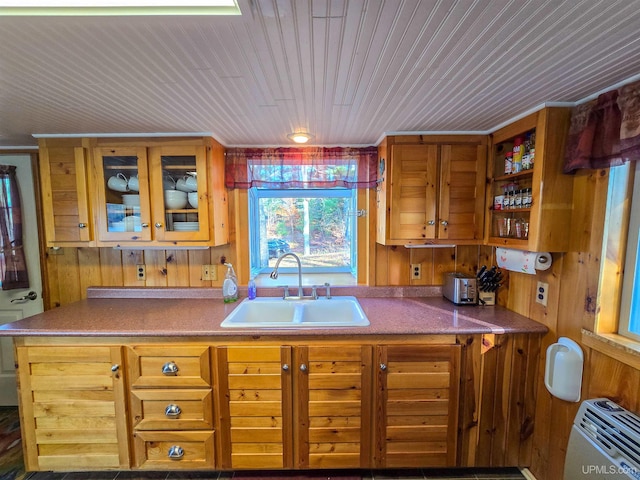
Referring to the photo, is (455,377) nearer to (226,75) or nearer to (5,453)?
(226,75)

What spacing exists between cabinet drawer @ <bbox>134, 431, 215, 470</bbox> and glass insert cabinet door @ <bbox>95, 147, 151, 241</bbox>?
3.95 feet

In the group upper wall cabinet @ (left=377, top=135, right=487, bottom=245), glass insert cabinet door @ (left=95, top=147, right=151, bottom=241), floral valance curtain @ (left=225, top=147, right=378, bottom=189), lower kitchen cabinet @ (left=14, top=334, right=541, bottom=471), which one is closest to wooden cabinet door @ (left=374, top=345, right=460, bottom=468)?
lower kitchen cabinet @ (left=14, top=334, right=541, bottom=471)

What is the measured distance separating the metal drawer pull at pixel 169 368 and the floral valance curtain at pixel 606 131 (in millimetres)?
2297

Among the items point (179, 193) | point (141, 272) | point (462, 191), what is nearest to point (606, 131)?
→ point (462, 191)

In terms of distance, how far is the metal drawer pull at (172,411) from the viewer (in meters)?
1.46

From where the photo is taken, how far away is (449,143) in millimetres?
1756

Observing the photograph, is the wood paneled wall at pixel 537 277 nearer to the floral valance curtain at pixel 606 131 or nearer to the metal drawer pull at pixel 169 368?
the floral valance curtain at pixel 606 131

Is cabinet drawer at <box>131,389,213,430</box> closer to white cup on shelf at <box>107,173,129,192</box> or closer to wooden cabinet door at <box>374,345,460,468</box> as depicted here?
wooden cabinet door at <box>374,345,460,468</box>

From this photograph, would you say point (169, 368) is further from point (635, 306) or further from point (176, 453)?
point (635, 306)

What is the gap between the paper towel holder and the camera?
50.6 inches

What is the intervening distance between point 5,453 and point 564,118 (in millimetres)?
3831

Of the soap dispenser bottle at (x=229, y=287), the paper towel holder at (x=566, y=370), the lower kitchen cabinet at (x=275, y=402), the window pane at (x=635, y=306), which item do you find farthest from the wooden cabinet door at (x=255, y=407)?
the window pane at (x=635, y=306)

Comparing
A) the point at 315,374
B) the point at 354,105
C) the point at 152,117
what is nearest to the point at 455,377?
the point at 315,374

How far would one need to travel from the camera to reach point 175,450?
58.1 inches
